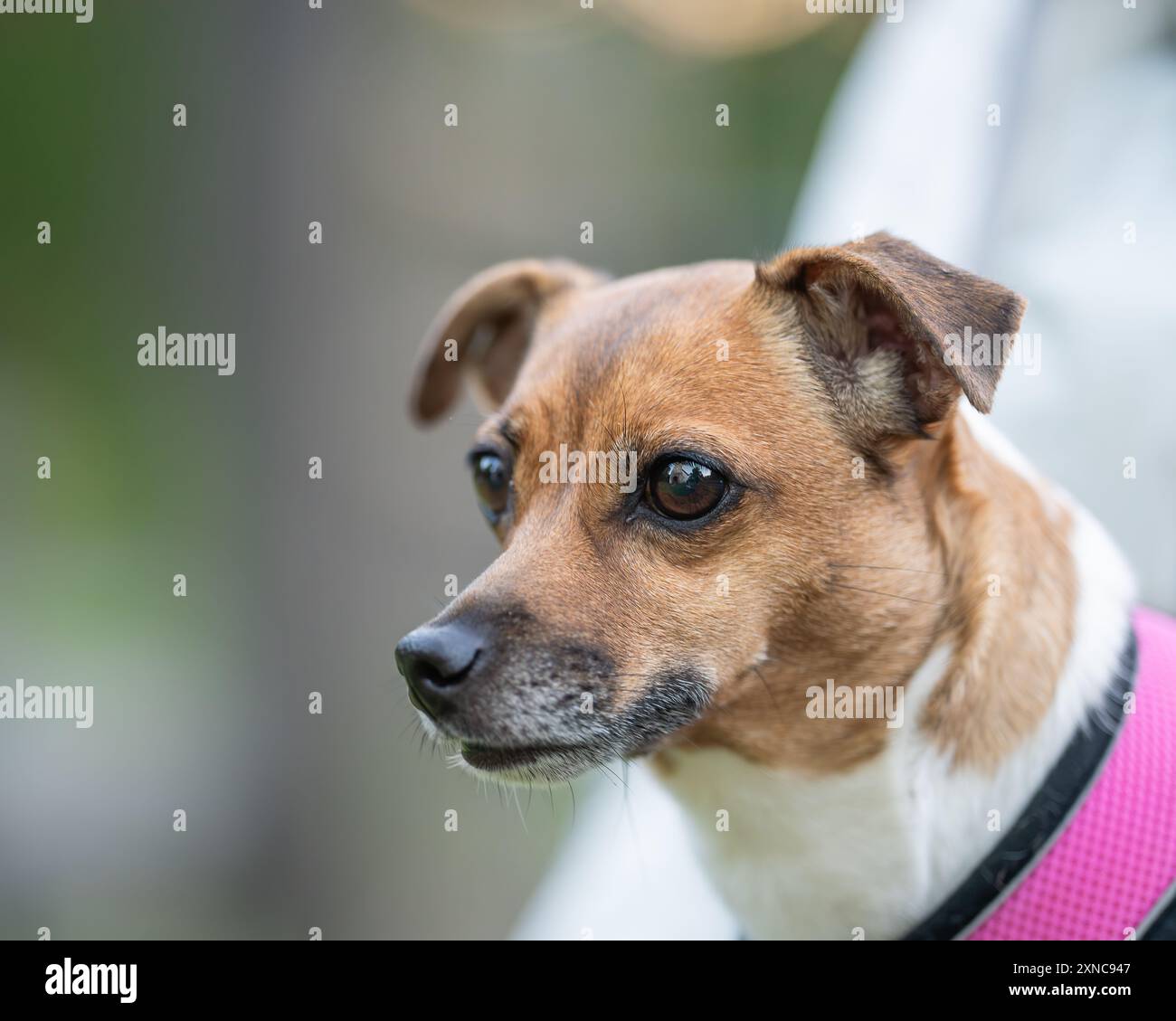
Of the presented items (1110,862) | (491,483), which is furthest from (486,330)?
(1110,862)

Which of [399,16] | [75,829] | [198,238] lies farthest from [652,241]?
[75,829]

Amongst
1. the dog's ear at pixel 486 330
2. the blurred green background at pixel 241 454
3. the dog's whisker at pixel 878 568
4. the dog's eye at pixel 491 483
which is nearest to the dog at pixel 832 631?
the dog's whisker at pixel 878 568

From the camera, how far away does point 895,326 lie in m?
2.32

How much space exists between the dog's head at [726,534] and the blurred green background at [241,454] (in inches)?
102

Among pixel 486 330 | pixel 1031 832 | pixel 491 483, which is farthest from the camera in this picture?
pixel 486 330

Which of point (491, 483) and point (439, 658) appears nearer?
point (439, 658)

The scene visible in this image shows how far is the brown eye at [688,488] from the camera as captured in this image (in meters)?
2.20

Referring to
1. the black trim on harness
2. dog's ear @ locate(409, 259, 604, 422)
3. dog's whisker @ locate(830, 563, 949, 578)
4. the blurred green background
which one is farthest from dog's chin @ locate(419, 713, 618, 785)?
the blurred green background

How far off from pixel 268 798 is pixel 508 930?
75.2 inches

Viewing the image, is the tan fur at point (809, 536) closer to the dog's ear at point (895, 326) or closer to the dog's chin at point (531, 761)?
Answer: the dog's ear at point (895, 326)

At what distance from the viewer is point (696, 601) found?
86.1 inches

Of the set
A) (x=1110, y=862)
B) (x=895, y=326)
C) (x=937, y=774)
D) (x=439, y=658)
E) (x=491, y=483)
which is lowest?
(x=1110, y=862)

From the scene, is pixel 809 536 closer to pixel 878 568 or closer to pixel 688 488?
pixel 878 568

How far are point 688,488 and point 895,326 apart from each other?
1.97 feet
